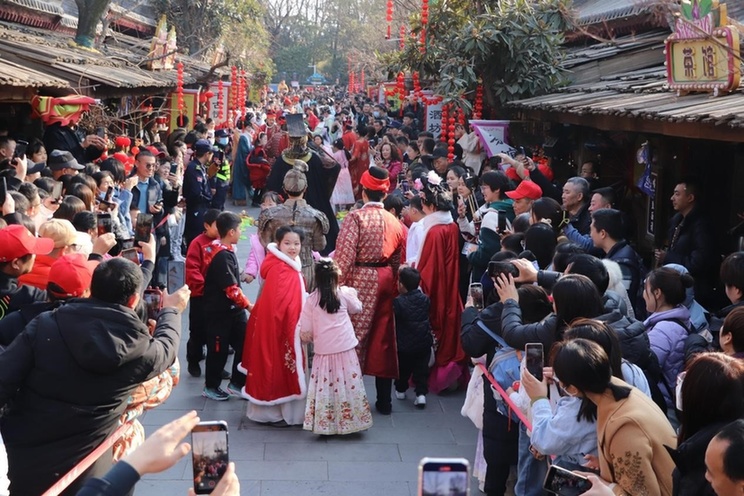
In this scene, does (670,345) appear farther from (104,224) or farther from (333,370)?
(104,224)

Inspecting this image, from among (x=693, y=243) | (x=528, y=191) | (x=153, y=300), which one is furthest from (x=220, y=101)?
(x=153, y=300)

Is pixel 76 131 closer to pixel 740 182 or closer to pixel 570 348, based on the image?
pixel 740 182

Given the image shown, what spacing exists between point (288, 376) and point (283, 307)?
0.53m

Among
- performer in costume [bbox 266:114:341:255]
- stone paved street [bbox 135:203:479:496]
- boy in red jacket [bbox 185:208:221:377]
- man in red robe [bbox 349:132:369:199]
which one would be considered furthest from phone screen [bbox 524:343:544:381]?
man in red robe [bbox 349:132:369:199]

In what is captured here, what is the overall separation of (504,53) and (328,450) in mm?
8029

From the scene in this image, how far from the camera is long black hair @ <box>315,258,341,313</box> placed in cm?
674

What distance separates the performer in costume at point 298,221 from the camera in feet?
26.3

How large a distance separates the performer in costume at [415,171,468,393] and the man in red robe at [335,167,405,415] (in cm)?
41

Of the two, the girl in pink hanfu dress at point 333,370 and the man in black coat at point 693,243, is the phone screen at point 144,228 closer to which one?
the girl in pink hanfu dress at point 333,370

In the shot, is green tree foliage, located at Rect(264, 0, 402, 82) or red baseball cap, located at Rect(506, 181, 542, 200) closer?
red baseball cap, located at Rect(506, 181, 542, 200)

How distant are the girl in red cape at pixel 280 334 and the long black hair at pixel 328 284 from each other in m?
0.37

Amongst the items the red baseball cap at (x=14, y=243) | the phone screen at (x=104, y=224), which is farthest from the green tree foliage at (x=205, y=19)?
the red baseball cap at (x=14, y=243)

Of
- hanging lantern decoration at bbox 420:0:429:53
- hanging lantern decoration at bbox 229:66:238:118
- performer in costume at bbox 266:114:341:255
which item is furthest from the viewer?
hanging lantern decoration at bbox 229:66:238:118

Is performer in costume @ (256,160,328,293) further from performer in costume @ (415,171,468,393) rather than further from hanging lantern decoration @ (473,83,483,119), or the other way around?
hanging lantern decoration @ (473,83,483,119)
